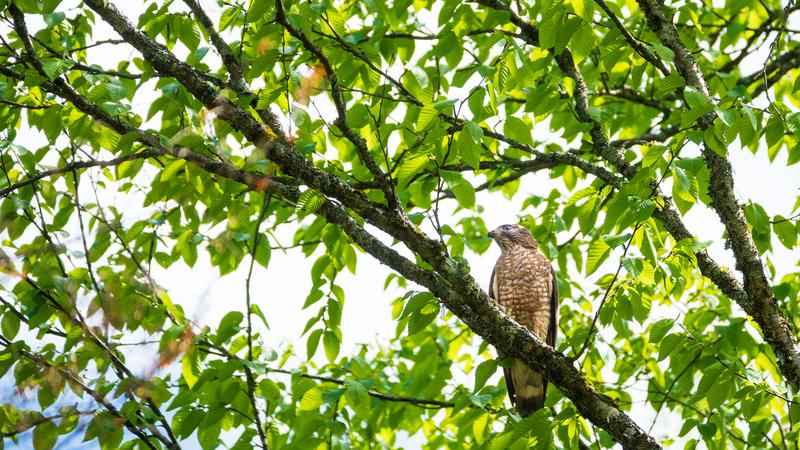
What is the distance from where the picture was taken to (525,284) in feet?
19.2

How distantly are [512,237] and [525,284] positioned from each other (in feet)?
1.43

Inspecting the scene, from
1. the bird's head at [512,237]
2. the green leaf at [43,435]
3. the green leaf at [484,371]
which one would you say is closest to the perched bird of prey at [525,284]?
the bird's head at [512,237]

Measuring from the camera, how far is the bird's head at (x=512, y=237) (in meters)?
6.07

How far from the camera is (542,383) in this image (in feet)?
17.2

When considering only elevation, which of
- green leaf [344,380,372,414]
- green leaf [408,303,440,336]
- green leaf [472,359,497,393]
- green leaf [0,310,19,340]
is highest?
green leaf [0,310,19,340]

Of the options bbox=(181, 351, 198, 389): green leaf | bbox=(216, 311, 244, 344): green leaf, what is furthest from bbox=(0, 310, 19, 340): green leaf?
bbox=(216, 311, 244, 344): green leaf

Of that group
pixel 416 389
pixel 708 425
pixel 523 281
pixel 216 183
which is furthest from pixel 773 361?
pixel 216 183

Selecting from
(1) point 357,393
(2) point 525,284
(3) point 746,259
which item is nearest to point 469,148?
(1) point 357,393

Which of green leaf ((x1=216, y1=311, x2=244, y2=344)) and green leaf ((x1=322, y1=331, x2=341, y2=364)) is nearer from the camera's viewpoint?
green leaf ((x1=216, y1=311, x2=244, y2=344))

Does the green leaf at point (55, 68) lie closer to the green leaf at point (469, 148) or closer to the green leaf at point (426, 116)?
the green leaf at point (426, 116)

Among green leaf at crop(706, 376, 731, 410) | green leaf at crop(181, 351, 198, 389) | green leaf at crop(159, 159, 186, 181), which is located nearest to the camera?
green leaf at crop(159, 159, 186, 181)

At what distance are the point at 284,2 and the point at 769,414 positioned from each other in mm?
3692

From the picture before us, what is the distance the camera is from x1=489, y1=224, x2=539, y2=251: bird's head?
239 inches

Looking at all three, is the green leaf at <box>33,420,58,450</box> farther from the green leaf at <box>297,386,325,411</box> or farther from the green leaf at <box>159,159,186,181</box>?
the green leaf at <box>297,386,325,411</box>
